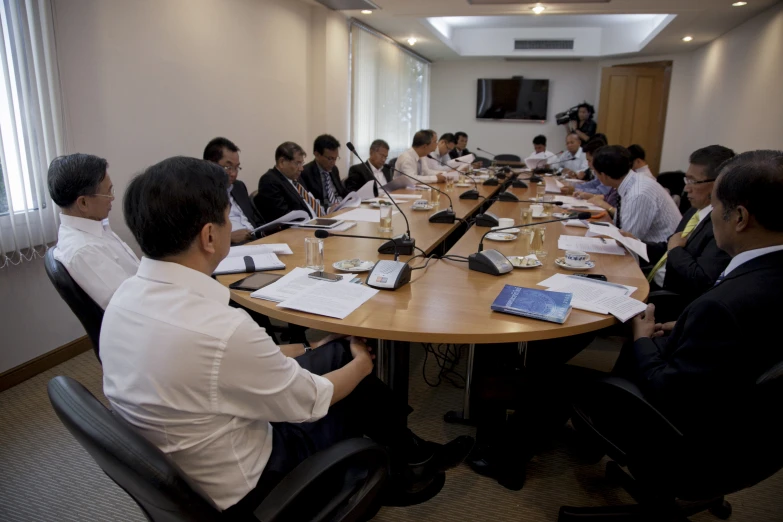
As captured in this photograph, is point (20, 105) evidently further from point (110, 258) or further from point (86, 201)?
point (110, 258)

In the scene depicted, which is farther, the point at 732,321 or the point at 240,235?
the point at 240,235

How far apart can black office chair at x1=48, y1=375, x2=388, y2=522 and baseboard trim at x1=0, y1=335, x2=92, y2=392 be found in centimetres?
197

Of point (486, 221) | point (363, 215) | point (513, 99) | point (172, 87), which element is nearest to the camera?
point (486, 221)

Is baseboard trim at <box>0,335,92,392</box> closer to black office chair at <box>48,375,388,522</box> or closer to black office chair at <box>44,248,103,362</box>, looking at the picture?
black office chair at <box>44,248,103,362</box>

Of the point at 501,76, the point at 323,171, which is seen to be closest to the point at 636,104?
the point at 501,76

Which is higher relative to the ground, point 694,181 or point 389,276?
point 694,181

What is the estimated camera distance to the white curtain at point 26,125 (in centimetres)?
234

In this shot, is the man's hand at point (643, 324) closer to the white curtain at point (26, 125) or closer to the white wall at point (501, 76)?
the white curtain at point (26, 125)

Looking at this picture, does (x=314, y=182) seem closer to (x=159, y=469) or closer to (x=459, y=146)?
(x=159, y=469)

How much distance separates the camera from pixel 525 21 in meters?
8.38

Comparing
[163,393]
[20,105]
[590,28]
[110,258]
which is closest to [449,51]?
[590,28]

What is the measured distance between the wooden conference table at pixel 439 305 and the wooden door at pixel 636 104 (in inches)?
285

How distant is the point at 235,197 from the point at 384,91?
4665 mm

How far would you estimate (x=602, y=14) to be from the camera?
5914 millimetres
